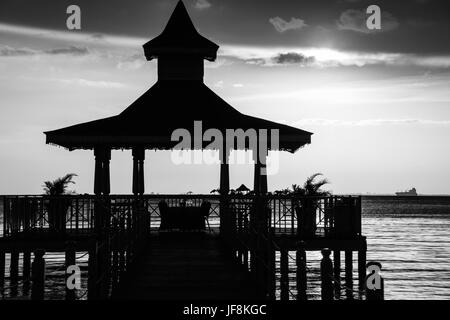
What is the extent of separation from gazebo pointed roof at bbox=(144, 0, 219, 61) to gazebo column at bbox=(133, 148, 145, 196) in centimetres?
315

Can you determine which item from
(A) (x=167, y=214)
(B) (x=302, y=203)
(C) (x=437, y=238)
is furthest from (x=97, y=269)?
(C) (x=437, y=238)

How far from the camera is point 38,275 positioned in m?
10.4

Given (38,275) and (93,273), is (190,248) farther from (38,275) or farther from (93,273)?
(38,275)

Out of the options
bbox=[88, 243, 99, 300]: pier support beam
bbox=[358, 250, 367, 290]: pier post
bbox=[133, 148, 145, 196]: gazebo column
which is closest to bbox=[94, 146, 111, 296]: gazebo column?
bbox=[133, 148, 145, 196]: gazebo column

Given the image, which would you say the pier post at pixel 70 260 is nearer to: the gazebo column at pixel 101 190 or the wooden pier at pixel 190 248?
the wooden pier at pixel 190 248

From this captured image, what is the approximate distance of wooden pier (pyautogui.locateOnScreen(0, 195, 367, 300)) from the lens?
40.7 feet

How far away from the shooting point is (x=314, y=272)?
33.1 metres

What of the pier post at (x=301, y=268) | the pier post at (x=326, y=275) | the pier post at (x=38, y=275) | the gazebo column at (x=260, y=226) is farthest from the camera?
the gazebo column at (x=260, y=226)

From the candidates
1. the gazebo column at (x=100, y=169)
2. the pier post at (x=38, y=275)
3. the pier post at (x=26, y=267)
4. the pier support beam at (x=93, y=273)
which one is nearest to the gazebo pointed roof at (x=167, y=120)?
the gazebo column at (x=100, y=169)

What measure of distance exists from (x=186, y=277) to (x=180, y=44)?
10.8m

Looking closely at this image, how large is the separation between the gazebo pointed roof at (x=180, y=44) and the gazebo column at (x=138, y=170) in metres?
3.15

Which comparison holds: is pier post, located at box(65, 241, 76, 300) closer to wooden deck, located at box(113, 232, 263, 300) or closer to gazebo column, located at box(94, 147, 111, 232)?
wooden deck, located at box(113, 232, 263, 300)

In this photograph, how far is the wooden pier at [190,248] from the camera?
12.4 meters
